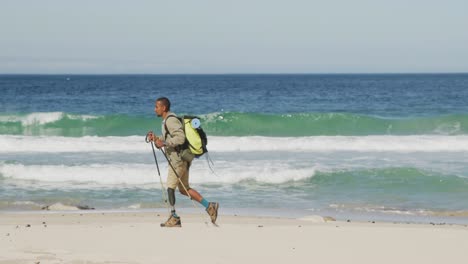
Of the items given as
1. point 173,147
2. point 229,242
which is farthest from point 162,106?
point 229,242

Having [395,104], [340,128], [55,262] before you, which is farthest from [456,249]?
[395,104]

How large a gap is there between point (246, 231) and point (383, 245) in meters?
1.63

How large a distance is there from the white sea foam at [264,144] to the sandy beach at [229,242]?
1273 centimetres

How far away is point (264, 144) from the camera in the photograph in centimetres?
2356

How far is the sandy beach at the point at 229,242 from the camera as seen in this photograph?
286 inches

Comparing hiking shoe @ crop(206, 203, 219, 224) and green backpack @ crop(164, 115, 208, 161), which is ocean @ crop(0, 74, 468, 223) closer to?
hiking shoe @ crop(206, 203, 219, 224)

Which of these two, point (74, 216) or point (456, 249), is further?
point (74, 216)

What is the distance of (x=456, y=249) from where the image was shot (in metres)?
7.86

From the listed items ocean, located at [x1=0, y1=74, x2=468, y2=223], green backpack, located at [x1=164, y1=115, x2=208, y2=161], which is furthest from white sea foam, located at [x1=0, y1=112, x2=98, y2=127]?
green backpack, located at [x1=164, y1=115, x2=208, y2=161]

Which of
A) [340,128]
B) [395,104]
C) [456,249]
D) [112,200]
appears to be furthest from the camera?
[395,104]

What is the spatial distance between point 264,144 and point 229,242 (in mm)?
15607

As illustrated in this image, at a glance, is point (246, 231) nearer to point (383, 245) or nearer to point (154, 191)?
point (383, 245)

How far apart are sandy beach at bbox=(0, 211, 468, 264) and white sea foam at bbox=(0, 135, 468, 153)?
1273 centimetres

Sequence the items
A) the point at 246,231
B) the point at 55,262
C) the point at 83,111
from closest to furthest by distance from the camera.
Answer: the point at 55,262 → the point at 246,231 → the point at 83,111
